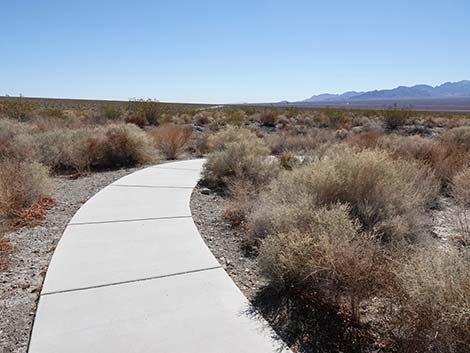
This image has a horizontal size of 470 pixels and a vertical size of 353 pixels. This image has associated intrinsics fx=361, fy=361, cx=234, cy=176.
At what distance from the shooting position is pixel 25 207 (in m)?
6.32

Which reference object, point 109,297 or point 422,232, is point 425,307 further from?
point 422,232

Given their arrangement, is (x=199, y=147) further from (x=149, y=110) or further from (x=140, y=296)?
(x=140, y=296)

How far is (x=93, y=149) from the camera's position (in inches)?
423

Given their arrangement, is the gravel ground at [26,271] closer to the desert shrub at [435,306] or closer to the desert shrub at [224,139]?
the desert shrub at [435,306]

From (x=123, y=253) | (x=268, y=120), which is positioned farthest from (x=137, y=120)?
(x=123, y=253)

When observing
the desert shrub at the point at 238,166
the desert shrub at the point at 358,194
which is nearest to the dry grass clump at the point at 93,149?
the desert shrub at the point at 238,166

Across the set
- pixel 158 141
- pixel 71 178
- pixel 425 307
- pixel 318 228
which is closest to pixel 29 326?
pixel 318 228

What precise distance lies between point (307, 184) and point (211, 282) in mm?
2743

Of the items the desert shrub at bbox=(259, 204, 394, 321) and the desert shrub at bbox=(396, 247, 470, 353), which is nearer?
the desert shrub at bbox=(396, 247, 470, 353)

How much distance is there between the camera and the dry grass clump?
33.8 feet

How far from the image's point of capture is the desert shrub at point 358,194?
17.2 ft

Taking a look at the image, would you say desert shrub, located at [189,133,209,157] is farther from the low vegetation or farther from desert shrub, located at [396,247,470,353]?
desert shrub, located at [396,247,470,353]

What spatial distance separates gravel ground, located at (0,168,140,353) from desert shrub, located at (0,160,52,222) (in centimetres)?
41

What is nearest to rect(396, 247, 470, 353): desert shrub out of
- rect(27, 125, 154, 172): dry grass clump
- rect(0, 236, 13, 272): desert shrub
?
rect(0, 236, 13, 272): desert shrub
